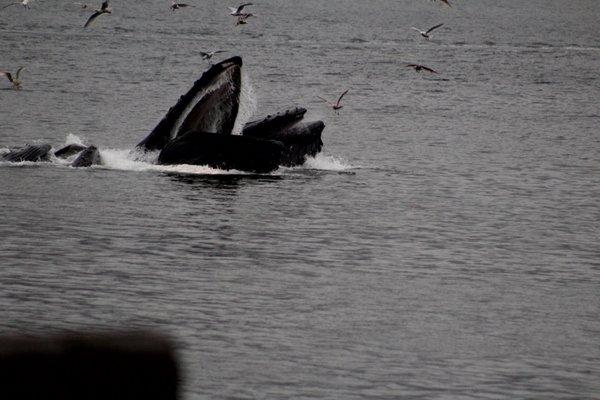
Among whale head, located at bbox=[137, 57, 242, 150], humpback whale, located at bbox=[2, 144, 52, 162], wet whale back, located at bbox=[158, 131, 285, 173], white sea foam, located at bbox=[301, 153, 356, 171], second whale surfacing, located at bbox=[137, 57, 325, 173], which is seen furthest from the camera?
white sea foam, located at bbox=[301, 153, 356, 171]

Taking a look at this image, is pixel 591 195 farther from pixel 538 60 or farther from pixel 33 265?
pixel 538 60

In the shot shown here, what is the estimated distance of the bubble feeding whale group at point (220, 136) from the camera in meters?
30.4

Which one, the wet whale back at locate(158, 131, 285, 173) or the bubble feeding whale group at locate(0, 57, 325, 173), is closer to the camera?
the bubble feeding whale group at locate(0, 57, 325, 173)

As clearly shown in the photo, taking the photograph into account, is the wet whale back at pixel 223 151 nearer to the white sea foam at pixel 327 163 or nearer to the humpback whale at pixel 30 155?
the white sea foam at pixel 327 163

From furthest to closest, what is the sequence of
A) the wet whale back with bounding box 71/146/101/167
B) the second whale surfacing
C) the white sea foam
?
1. the white sea foam
2. the wet whale back with bounding box 71/146/101/167
3. the second whale surfacing

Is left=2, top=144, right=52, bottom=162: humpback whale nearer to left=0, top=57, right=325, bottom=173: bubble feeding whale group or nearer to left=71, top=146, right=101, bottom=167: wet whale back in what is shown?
left=0, top=57, right=325, bottom=173: bubble feeding whale group

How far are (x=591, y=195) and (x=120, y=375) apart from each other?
116 feet

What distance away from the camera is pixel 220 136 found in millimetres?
31016

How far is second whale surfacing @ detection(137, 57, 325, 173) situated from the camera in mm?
30422

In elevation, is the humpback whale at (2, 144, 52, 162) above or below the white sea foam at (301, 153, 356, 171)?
above

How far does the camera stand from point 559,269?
22.5 meters

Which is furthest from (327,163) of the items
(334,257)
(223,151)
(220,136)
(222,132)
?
(334,257)


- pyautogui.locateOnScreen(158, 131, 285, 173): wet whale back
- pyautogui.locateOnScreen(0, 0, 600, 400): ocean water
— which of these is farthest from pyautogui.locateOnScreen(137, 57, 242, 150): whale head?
pyautogui.locateOnScreen(0, 0, 600, 400): ocean water

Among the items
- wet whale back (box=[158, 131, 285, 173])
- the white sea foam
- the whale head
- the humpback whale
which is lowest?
the white sea foam
